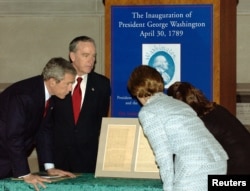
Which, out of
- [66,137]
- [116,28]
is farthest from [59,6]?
[66,137]

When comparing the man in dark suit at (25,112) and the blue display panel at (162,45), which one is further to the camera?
the blue display panel at (162,45)

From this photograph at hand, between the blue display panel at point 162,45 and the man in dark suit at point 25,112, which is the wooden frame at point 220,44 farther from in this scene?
the man in dark suit at point 25,112

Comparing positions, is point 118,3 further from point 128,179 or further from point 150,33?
point 128,179

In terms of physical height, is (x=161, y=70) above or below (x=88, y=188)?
above

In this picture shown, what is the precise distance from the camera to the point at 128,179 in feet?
14.4

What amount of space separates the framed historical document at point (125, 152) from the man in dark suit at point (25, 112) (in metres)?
0.28

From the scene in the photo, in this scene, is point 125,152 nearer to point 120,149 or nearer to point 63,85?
point 120,149

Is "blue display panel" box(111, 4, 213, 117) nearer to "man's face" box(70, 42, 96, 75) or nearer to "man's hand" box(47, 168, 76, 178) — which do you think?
"man's face" box(70, 42, 96, 75)

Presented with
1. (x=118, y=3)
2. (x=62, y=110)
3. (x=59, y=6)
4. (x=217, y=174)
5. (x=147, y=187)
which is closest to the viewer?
(x=217, y=174)

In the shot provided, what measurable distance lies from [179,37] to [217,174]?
172 cm

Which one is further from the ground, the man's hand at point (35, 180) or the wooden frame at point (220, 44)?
the wooden frame at point (220, 44)

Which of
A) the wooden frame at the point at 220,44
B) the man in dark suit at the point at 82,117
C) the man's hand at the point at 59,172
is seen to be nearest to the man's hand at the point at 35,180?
the man's hand at the point at 59,172

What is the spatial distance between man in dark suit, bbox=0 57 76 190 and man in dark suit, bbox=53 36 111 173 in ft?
1.73

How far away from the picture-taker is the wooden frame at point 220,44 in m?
5.29
